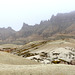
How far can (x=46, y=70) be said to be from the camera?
10406mm

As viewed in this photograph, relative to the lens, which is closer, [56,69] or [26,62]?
[56,69]

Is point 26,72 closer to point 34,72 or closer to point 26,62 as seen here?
point 34,72

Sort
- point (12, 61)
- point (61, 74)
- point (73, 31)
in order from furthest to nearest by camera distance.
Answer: point (73, 31)
point (12, 61)
point (61, 74)

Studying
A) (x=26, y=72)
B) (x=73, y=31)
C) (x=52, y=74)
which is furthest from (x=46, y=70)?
(x=73, y=31)

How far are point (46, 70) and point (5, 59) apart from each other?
7.71 metres

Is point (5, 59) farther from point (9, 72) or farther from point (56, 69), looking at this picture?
point (56, 69)

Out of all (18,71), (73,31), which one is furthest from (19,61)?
(73,31)

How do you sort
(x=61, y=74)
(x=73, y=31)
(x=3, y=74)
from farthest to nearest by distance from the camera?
(x=73, y=31), (x=61, y=74), (x=3, y=74)

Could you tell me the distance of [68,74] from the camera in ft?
33.5

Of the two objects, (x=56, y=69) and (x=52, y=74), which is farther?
(x=56, y=69)

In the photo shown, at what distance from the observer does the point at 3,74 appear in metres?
9.45

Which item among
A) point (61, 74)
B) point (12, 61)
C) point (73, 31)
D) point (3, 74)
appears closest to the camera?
point (3, 74)

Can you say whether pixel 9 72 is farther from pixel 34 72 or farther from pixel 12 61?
pixel 12 61

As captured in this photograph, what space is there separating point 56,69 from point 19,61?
24.0 feet
